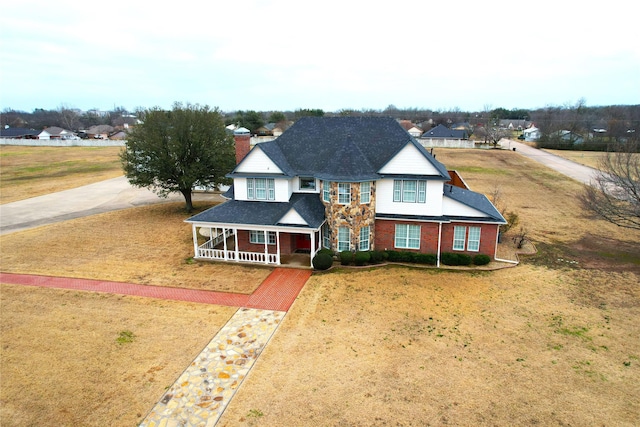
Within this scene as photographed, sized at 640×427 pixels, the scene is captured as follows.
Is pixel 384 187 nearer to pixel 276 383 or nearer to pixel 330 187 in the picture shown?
pixel 330 187

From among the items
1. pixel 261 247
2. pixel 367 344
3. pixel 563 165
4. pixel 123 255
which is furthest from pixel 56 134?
pixel 367 344

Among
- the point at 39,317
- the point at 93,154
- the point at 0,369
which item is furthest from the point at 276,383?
the point at 93,154

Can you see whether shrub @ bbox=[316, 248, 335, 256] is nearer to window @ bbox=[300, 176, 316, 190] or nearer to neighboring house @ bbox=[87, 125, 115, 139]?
window @ bbox=[300, 176, 316, 190]

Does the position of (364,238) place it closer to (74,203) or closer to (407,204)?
(407,204)

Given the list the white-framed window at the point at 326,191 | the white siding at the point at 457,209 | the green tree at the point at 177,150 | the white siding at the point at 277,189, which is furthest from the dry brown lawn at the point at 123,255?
the white siding at the point at 457,209

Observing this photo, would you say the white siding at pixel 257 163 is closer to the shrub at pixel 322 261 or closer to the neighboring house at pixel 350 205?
the neighboring house at pixel 350 205

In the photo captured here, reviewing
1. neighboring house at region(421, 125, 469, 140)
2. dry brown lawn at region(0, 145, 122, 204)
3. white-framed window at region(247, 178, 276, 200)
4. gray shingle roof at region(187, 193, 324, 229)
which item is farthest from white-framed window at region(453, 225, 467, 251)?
neighboring house at region(421, 125, 469, 140)
